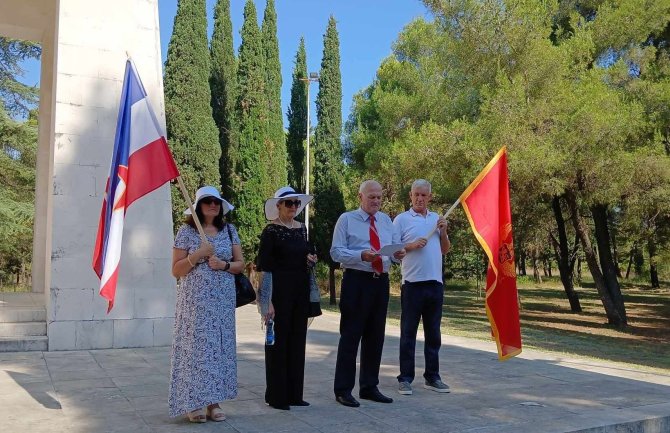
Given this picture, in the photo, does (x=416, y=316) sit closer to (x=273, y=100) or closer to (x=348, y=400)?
(x=348, y=400)

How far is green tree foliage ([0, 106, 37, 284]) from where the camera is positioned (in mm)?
20859

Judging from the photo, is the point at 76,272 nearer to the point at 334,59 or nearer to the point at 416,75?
the point at 416,75

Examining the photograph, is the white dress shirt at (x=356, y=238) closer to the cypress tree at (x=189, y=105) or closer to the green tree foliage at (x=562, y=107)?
the green tree foliage at (x=562, y=107)

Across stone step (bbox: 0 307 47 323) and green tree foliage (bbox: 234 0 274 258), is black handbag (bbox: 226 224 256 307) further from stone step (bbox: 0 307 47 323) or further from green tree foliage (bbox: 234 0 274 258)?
green tree foliage (bbox: 234 0 274 258)

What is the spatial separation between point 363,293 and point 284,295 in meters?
0.66

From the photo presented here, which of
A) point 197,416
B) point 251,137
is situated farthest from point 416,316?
point 251,137

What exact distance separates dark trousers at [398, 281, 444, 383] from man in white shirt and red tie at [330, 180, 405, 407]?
0.37 meters

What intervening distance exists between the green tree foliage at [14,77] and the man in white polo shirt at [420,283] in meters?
22.7

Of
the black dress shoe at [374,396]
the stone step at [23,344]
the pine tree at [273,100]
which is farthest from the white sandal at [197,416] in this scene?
the pine tree at [273,100]

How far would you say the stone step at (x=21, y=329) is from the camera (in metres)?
7.66

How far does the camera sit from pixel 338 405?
16.0 ft

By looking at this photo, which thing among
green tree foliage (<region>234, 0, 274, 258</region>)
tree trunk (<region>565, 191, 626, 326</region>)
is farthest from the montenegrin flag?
green tree foliage (<region>234, 0, 274, 258</region>)

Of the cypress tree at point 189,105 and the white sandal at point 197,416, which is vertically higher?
the cypress tree at point 189,105

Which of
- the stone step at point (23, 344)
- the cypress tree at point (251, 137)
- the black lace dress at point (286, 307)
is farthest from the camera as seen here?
the cypress tree at point (251, 137)
